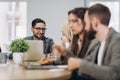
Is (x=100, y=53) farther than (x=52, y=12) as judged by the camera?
No

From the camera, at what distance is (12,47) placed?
268 cm

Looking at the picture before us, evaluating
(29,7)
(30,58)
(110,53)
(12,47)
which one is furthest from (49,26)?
(110,53)

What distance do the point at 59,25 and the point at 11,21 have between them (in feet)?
4.17

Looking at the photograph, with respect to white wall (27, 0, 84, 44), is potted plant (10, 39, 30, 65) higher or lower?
lower

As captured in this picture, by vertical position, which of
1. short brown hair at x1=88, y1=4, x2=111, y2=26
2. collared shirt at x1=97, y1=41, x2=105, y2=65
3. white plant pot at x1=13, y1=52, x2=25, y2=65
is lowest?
white plant pot at x1=13, y1=52, x2=25, y2=65

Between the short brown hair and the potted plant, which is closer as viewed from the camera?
the short brown hair

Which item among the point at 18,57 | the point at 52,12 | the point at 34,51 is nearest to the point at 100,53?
the point at 18,57

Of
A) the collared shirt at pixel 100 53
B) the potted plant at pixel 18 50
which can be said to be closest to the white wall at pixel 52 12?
the potted plant at pixel 18 50

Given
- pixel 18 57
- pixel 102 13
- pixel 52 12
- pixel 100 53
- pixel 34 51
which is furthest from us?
pixel 52 12

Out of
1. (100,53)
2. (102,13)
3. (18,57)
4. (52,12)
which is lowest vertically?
(18,57)

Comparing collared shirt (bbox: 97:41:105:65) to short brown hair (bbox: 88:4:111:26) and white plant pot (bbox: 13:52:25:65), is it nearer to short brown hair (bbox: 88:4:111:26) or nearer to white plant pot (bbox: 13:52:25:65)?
short brown hair (bbox: 88:4:111:26)

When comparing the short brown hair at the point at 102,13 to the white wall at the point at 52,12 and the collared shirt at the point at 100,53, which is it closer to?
the collared shirt at the point at 100,53

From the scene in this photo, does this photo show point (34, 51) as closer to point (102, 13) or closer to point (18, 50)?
point (18, 50)

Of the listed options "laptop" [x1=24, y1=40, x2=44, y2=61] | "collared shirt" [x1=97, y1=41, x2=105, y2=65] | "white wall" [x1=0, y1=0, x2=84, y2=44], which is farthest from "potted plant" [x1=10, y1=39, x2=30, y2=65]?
"white wall" [x1=0, y1=0, x2=84, y2=44]
